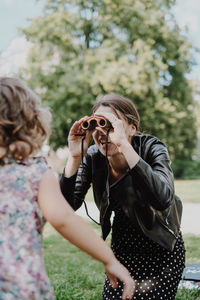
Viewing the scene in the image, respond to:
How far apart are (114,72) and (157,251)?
65.8 ft

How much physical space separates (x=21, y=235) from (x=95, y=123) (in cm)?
118

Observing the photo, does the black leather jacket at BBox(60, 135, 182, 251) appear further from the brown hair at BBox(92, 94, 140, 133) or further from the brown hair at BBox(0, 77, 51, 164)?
the brown hair at BBox(0, 77, 51, 164)

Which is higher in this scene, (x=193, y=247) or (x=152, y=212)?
(x=152, y=212)

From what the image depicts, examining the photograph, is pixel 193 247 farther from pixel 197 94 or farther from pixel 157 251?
pixel 197 94

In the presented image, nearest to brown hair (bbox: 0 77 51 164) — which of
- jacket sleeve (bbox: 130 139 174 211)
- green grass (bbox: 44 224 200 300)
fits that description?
jacket sleeve (bbox: 130 139 174 211)

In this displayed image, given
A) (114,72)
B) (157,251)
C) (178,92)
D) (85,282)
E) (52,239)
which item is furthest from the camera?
(178,92)

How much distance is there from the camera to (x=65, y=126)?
25.0 metres

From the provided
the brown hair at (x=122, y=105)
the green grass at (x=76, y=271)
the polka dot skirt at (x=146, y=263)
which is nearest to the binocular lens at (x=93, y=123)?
the brown hair at (x=122, y=105)

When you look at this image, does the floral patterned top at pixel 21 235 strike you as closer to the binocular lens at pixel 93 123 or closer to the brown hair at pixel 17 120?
the brown hair at pixel 17 120

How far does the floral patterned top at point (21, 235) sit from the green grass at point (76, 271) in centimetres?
235

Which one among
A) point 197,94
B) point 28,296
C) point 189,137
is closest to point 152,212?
point 28,296

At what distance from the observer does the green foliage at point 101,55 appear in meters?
23.1

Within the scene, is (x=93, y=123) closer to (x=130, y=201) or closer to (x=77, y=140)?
(x=77, y=140)

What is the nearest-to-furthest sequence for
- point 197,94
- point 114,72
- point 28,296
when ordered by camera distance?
point 28,296 → point 114,72 → point 197,94
